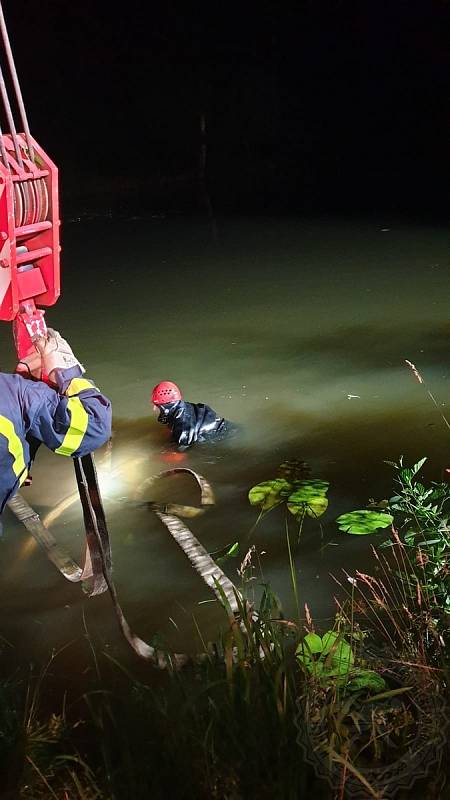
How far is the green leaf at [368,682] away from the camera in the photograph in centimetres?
312

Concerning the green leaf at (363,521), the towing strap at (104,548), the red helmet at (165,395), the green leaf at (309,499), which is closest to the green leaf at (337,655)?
the towing strap at (104,548)

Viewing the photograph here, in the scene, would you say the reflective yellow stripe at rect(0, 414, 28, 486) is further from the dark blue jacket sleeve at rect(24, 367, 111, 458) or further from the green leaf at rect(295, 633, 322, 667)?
the green leaf at rect(295, 633, 322, 667)

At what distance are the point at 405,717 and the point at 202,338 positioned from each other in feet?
21.4

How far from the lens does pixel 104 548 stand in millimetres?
4039

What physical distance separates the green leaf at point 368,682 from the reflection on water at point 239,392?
3.83ft

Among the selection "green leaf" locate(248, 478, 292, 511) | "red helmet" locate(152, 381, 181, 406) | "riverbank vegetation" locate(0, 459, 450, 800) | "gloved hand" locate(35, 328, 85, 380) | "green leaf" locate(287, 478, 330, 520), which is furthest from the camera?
"red helmet" locate(152, 381, 181, 406)

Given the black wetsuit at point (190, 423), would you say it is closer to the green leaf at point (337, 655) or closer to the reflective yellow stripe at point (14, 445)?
the reflective yellow stripe at point (14, 445)

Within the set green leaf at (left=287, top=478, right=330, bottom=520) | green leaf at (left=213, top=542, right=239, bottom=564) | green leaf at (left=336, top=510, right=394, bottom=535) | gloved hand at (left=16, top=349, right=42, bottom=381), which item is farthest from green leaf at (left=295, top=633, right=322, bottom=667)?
green leaf at (left=287, top=478, right=330, bottom=520)

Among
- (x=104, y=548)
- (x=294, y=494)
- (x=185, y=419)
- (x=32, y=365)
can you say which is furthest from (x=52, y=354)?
(x=185, y=419)

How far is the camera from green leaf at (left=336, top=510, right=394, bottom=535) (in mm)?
5090

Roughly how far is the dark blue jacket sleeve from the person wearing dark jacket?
2773mm

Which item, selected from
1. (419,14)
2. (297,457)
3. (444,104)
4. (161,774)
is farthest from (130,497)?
(419,14)

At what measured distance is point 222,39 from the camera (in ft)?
96.4

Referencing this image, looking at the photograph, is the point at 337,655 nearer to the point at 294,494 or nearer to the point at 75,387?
the point at 75,387
